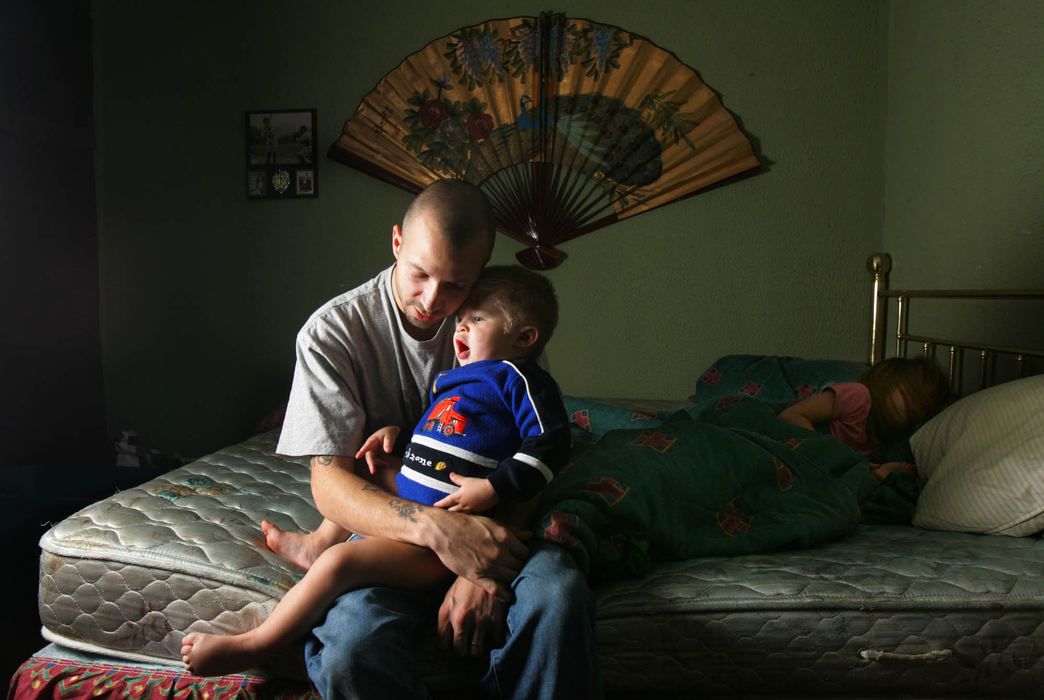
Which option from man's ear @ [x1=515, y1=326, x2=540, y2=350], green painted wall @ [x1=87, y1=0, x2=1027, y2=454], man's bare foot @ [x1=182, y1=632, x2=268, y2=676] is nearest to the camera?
man's bare foot @ [x1=182, y1=632, x2=268, y2=676]

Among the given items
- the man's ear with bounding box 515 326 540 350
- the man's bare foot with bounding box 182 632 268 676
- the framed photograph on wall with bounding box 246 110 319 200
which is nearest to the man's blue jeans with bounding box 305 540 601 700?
the man's bare foot with bounding box 182 632 268 676

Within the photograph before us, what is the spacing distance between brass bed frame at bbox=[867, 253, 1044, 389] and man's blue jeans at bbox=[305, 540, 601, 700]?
4.38 feet

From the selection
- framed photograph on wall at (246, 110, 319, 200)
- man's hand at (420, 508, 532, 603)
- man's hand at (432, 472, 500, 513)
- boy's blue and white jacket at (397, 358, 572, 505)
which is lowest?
man's hand at (420, 508, 532, 603)

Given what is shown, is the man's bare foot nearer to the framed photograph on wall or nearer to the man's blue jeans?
the man's blue jeans

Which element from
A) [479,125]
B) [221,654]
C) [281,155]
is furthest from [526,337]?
[281,155]

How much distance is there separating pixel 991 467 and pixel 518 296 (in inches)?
39.4

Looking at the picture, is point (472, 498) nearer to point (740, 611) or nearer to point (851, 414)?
point (740, 611)

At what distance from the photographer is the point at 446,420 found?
1.24 metres

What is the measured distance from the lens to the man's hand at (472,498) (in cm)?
114

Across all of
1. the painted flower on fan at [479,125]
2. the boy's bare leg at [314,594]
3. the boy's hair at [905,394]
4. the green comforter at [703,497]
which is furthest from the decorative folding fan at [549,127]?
the boy's bare leg at [314,594]

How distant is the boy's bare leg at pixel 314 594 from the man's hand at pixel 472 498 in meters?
0.08

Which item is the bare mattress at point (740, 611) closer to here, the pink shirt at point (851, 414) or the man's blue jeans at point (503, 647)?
the man's blue jeans at point (503, 647)

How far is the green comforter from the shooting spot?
126 centimetres

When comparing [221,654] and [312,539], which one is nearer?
[221,654]
